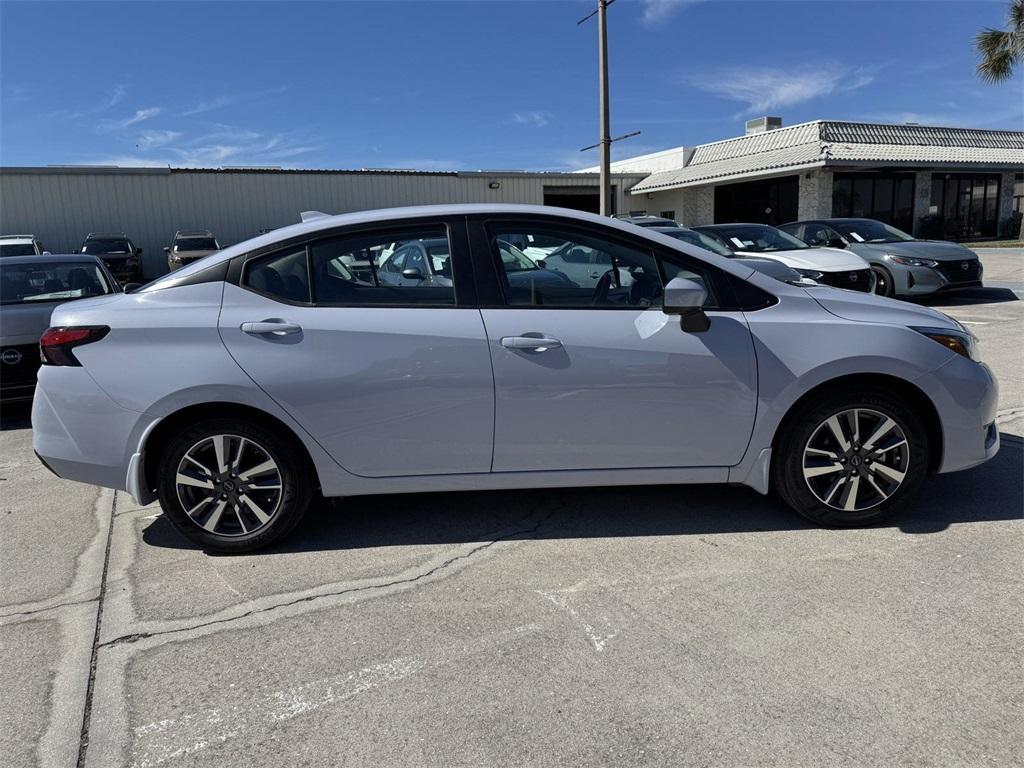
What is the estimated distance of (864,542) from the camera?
143 inches

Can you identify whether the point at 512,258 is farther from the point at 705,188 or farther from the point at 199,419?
the point at 705,188

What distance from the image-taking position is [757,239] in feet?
41.2

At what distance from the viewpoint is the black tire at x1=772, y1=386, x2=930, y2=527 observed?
144 inches

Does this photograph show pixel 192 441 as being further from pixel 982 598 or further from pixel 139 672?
pixel 982 598

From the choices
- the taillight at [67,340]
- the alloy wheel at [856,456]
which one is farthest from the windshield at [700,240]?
the taillight at [67,340]

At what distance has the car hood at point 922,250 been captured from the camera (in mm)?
12047

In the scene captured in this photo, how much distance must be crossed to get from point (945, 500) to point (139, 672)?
3969 mm

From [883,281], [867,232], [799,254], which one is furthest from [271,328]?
[867,232]

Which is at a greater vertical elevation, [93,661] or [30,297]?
[30,297]

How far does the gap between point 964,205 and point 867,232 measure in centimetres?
2041

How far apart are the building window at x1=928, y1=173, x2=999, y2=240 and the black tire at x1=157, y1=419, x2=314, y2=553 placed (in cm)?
3093

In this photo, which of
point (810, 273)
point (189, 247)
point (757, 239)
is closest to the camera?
point (810, 273)

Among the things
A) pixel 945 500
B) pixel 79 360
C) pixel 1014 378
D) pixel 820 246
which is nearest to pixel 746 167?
pixel 820 246

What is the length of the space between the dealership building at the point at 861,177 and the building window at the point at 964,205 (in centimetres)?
4
